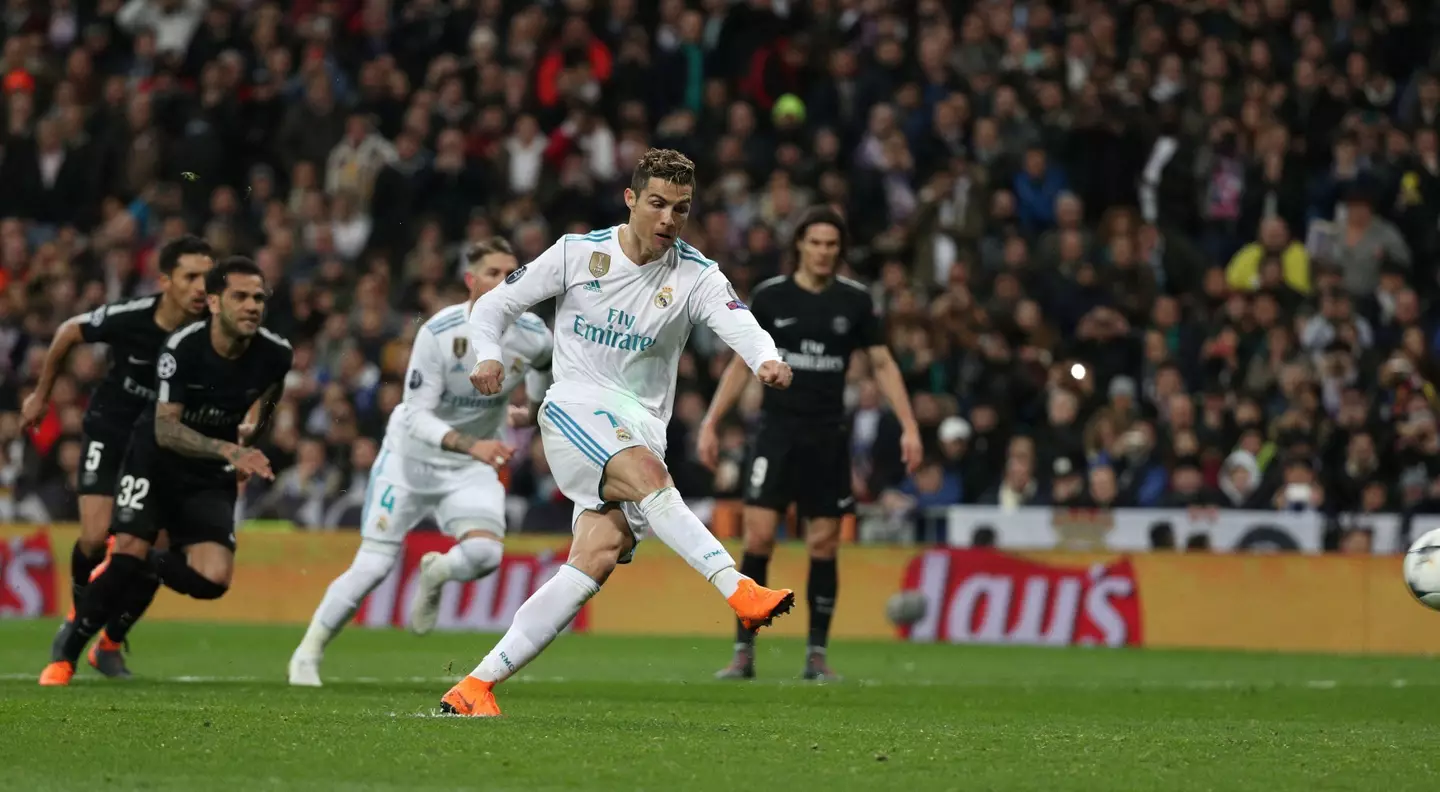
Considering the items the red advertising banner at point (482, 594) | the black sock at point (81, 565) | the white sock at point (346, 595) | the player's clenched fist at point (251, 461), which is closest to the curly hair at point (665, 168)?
the player's clenched fist at point (251, 461)

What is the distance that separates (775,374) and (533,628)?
145 cm

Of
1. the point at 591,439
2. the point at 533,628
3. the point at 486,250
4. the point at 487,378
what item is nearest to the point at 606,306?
the point at 591,439

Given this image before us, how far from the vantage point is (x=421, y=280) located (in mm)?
21719

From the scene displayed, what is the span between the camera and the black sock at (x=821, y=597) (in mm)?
12938

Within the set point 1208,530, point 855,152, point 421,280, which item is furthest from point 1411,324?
point 421,280

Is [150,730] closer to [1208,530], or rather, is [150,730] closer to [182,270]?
[182,270]

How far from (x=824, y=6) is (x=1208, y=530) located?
8283mm

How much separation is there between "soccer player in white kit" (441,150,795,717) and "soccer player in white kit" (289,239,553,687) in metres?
2.52

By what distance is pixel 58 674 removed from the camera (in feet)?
36.4

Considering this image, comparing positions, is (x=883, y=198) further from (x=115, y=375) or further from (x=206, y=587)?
(x=206, y=587)

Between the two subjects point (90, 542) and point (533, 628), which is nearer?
point (533, 628)

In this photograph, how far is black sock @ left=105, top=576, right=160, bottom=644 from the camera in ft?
38.0

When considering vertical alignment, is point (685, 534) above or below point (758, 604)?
above

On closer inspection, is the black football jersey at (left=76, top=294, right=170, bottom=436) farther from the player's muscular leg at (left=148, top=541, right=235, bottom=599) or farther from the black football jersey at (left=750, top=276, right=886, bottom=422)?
the black football jersey at (left=750, top=276, right=886, bottom=422)
